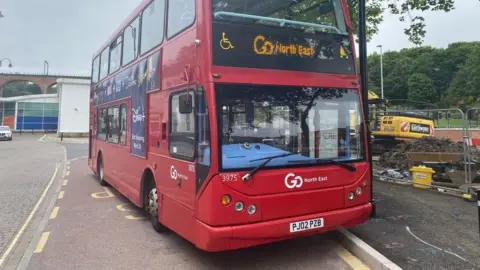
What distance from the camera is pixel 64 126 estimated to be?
4394 cm

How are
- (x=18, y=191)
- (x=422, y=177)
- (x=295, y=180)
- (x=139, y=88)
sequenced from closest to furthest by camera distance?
(x=295, y=180), (x=139, y=88), (x=422, y=177), (x=18, y=191)

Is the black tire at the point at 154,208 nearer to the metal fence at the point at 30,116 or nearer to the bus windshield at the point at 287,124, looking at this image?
the bus windshield at the point at 287,124

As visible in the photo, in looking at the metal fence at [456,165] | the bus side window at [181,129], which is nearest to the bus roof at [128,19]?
the bus side window at [181,129]

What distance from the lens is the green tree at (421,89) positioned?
228 ft

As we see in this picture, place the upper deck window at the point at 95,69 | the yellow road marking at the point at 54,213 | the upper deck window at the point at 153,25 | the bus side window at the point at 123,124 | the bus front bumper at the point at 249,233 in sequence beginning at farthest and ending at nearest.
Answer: the upper deck window at the point at 95,69 < the bus side window at the point at 123,124 < the yellow road marking at the point at 54,213 < the upper deck window at the point at 153,25 < the bus front bumper at the point at 249,233

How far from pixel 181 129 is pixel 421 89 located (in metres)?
73.2

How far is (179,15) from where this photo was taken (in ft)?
18.0

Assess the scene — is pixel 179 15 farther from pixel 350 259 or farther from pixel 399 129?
pixel 399 129

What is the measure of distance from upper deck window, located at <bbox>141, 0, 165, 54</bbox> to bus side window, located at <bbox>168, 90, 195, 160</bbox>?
1.36 m

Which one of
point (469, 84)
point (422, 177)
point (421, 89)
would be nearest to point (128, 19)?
point (422, 177)

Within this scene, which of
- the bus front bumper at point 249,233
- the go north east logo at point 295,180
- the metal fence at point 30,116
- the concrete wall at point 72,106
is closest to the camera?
the bus front bumper at point 249,233

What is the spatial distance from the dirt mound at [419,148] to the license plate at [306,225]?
8.71 m

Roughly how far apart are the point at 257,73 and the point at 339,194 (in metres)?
1.92

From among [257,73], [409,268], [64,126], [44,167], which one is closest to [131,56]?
[257,73]
